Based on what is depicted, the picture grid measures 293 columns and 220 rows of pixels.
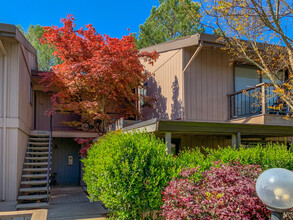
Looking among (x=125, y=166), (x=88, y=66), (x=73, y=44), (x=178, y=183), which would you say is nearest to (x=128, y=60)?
(x=88, y=66)

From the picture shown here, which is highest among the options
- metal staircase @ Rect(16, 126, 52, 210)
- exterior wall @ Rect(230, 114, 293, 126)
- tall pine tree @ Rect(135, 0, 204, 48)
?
tall pine tree @ Rect(135, 0, 204, 48)

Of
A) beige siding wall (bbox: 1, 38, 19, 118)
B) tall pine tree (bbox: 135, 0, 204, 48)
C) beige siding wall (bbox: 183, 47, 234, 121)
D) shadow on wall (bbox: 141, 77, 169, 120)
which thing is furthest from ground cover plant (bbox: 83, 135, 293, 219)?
tall pine tree (bbox: 135, 0, 204, 48)

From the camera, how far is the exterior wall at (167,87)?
31.1 feet

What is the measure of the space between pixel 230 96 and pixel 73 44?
579 centimetres

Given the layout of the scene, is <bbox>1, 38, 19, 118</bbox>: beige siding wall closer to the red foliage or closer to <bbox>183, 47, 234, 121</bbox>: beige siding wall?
<bbox>183, 47, 234, 121</bbox>: beige siding wall

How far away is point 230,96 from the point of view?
32.3 ft

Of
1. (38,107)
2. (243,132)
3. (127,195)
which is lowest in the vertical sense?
(127,195)

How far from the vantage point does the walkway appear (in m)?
6.69

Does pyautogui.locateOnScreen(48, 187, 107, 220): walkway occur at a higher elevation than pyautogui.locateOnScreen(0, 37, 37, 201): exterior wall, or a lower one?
lower

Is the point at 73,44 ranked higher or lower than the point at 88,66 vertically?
higher

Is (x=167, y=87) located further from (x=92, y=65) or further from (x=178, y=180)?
(x=178, y=180)

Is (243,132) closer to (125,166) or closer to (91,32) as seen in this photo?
(125,166)

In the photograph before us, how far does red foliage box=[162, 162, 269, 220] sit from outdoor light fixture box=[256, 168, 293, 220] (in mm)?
1130

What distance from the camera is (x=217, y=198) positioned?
376 centimetres
